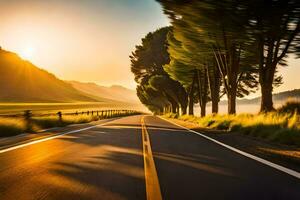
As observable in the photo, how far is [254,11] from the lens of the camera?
17.4 m

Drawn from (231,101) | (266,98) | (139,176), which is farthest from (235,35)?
(139,176)

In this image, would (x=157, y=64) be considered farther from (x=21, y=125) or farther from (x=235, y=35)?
(x=21, y=125)

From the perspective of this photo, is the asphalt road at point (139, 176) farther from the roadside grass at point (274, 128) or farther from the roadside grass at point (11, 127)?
the roadside grass at point (11, 127)

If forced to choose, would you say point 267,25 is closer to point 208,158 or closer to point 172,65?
point 208,158

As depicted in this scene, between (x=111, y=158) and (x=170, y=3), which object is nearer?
(x=111, y=158)

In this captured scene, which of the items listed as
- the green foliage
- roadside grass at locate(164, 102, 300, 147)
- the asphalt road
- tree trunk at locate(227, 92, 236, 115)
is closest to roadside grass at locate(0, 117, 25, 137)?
the asphalt road

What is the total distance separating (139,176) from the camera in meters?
6.92

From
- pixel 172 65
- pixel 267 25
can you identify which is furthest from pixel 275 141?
pixel 172 65

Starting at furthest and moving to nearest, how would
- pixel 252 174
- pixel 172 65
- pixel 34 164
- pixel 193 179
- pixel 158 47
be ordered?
1. pixel 158 47
2. pixel 172 65
3. pixel 34 164
4. pixel 252 174
5. pixel 193 179

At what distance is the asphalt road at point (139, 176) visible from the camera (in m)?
5.56

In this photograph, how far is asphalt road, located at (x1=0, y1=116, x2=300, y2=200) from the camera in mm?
5562

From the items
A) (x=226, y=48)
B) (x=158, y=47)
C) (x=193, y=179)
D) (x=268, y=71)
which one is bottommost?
(x=193, y=179)

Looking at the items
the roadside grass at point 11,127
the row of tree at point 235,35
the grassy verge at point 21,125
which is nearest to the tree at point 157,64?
the row of tree at point 235,35

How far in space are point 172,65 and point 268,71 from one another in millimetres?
18550
